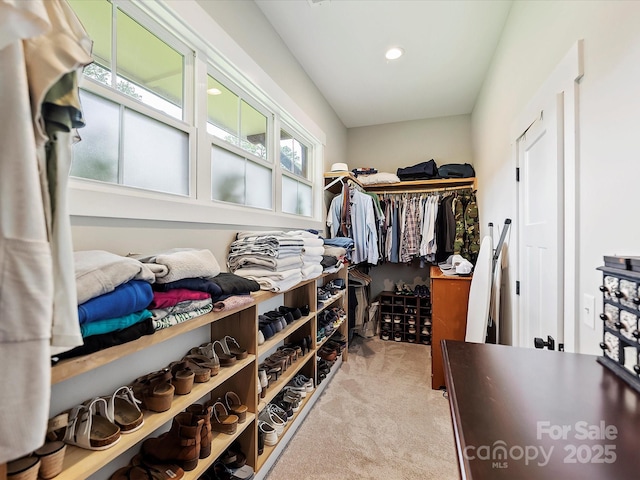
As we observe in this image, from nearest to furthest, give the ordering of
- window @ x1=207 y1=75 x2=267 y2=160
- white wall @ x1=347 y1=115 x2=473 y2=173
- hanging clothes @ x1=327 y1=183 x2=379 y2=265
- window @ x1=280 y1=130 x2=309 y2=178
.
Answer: window @ x1=207 y1=75 x2=267 y2=160
window @ x1=280 y1=130 x2=309 y2=178
hanging clothes @ x1=327 y1=183 x2=379 y2=265
white wall @ x1=347 y1=115 x2=473 y2=173

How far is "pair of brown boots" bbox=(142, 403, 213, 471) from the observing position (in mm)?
1056

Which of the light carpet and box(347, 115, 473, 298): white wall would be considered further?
box(347, 115, 473, 298): white wall

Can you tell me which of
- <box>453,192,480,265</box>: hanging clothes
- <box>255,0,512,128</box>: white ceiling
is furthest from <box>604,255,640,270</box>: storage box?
<box>453,192,480,265</box>: hanging clothes

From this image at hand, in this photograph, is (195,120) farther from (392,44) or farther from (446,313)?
(446,313)

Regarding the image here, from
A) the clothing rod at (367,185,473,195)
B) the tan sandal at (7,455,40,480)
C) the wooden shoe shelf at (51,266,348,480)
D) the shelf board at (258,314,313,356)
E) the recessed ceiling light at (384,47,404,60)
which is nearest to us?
the tan sandal at (7,455,40,480)

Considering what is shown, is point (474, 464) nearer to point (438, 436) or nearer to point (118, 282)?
point (118, 282)

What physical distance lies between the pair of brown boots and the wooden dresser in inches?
73.3

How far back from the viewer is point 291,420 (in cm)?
178

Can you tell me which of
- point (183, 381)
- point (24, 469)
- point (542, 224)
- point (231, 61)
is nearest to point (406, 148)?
point (542, 224)

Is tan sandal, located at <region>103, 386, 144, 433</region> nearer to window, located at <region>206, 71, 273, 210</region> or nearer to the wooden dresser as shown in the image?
window, located at <region>206, 71, 273, 210</region>

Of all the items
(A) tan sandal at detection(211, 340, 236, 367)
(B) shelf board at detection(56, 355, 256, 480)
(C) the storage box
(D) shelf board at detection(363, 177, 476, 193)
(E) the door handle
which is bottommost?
(B) shelf board at detection(56, 355, 256, 480)

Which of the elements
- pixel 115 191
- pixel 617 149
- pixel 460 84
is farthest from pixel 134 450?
pixel 460 84

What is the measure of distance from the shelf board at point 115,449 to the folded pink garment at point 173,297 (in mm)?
387

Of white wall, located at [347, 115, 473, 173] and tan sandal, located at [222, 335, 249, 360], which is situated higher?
white wall, located at [347, 115, 473, 173]
